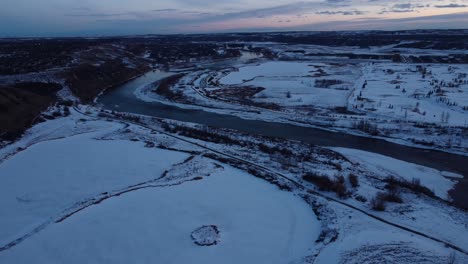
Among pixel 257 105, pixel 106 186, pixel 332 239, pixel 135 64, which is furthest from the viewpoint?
pixel 135 64

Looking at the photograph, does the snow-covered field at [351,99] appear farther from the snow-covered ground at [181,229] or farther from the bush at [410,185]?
the snow-covered ground at [181,229]

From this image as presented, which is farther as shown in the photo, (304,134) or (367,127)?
(304,134)

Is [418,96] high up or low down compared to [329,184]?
up

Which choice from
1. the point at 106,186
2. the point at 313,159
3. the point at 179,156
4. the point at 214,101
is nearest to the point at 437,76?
the point at 214,101

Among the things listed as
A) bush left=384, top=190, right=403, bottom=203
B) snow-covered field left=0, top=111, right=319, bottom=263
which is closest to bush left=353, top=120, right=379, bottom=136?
bush left=384, top=190, right=403, bottom=203

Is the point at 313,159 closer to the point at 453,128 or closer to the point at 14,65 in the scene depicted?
the point at 453,128

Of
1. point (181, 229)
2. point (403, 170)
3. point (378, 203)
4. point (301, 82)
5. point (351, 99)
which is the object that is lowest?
point (181, 229)

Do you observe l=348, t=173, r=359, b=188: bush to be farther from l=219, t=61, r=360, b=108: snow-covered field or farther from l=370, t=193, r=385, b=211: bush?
l=219, t=61, r=360, b=108: snow-covered field

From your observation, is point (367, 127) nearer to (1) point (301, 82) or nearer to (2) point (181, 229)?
(2) point (181, 229)

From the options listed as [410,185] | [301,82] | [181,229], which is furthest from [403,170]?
[301,82]
